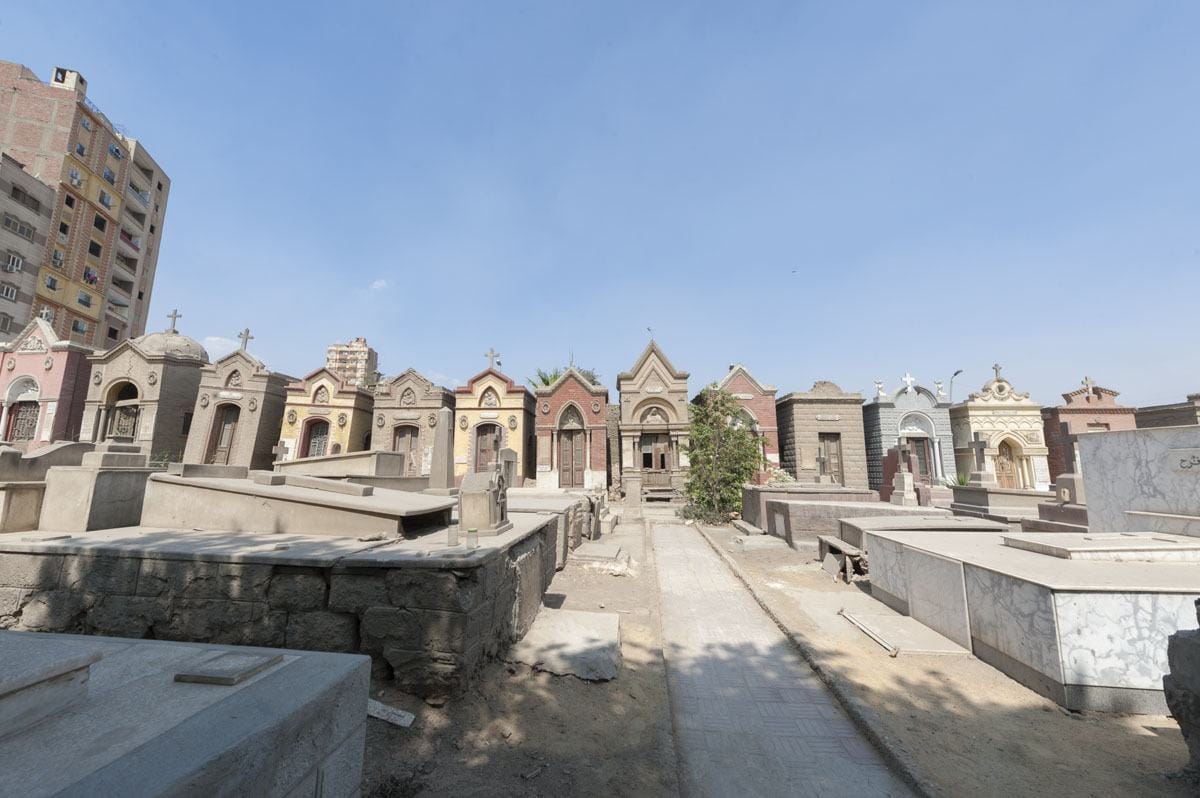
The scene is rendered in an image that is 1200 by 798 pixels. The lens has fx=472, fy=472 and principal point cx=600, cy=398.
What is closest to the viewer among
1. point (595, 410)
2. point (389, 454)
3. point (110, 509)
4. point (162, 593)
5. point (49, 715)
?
point (49, 715)

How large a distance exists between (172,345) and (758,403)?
29742 mm

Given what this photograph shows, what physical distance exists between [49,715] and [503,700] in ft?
10.1

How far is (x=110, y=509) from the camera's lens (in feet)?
18.9

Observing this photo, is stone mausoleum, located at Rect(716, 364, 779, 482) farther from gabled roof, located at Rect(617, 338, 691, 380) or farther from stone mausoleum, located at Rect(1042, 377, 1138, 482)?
stone mausoleum, located at Rect(1042, 377, 1138, 482)

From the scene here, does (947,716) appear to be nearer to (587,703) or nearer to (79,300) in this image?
(587,703)

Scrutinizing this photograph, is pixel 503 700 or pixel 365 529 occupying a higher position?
pixel 365 529

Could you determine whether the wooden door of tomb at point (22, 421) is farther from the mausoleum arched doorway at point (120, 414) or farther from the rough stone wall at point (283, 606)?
the rough stone wall at point (283, 606)

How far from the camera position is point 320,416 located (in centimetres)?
2323

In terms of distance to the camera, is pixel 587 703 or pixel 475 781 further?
pixel 587 703

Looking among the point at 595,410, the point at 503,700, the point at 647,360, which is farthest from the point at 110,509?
the point at 647,360

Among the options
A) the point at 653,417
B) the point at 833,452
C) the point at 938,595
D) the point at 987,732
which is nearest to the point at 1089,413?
the point at 833,452

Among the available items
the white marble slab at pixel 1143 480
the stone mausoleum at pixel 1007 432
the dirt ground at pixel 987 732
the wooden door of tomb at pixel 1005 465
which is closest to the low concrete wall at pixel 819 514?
the white marble slab at pixel 1143 480

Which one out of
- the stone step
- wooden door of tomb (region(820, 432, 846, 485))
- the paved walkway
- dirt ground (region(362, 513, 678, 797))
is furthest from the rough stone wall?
wooden door of tomb (region(820, 432, 846, 485))

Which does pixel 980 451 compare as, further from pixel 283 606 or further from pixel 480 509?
pixel 283 606
